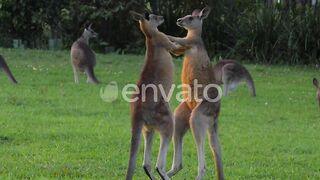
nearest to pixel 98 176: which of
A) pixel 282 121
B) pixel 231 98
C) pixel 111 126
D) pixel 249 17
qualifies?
pixel 111 126

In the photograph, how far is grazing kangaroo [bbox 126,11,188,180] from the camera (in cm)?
597

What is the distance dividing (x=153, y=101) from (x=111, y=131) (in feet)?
11.2

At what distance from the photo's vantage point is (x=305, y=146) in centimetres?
873

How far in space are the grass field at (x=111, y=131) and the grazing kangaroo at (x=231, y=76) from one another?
7.4 inches

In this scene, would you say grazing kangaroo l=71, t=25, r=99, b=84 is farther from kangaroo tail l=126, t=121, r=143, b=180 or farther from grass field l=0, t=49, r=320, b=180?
kangaroo tail l=126, t=121, r=143, b=180

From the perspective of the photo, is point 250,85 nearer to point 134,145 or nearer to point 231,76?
point 231,76

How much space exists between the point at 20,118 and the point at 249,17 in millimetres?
12018

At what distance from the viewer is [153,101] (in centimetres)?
600

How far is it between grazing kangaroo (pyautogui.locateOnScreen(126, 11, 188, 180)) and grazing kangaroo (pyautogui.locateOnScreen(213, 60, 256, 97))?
687cm
